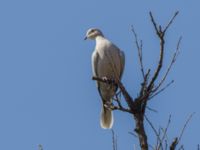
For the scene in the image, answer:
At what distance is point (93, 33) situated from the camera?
12.1 m

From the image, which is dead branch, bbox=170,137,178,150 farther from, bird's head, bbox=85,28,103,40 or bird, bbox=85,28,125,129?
bird's head, bbox=85,28,103,40

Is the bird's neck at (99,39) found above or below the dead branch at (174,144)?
above

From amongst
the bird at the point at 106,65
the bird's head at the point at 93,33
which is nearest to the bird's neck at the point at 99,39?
the bird's head at the point at 93,33

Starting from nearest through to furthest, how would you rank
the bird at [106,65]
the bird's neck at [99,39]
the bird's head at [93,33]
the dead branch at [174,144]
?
the dead branch at [174,144] → the bird at [106,65] → the bird's neck at [99,39] → the bird's head at [93,33]

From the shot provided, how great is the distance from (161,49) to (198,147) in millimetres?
1020

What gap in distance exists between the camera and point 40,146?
204 inches

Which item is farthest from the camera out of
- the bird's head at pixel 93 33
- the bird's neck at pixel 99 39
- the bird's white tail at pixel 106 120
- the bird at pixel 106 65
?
the bird's head at pixel 93 33

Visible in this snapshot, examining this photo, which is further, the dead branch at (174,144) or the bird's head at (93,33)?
the bird's head at (93,33)

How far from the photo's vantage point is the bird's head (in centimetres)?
1200

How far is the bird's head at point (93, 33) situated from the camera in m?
12.0

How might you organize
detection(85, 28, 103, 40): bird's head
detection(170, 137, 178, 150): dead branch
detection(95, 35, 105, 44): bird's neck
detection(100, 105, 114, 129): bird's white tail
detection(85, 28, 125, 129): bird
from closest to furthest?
detection(170, 137, 178, 150): dead branch → detection(100, 105, 114, 129): bird's white tail → detection(85, 28, 125, 129): bird → detection(95, 35, 105, 44): bird's neck → detection(85, 28, 103, 40): bird's head

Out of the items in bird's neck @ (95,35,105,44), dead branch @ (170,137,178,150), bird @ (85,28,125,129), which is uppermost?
bird's neck @ (95,35,105,44)

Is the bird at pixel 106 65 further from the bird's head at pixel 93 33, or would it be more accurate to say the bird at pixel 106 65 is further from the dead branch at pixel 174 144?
the dead branch at pixel 174 144

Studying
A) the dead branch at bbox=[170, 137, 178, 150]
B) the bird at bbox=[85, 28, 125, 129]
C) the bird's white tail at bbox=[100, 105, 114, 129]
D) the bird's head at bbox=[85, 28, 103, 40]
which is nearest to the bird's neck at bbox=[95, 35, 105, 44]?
the bird's head at bbox=[85, 28, 103, 40]
